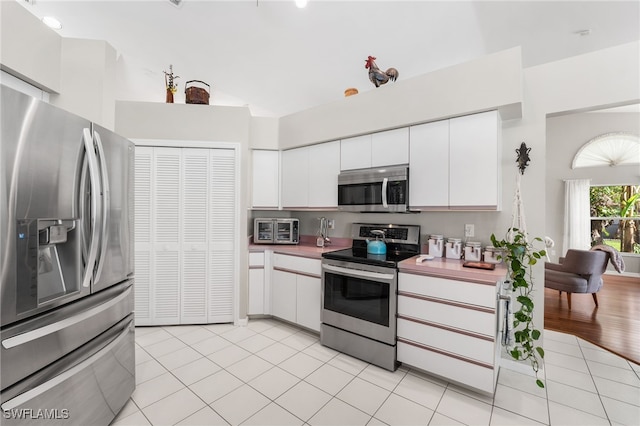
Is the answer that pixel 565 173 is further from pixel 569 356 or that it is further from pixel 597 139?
pixel 569 356

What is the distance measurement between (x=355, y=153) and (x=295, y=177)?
0.91 metres

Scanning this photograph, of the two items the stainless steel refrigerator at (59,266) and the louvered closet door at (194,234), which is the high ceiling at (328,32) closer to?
the louvered closet door at (194,234)

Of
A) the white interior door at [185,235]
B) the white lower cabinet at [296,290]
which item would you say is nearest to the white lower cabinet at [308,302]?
the white lower cabinet at [296,290]

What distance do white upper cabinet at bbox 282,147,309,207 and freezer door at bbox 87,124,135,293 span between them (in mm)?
1911

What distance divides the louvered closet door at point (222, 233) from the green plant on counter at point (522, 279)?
2735 mm

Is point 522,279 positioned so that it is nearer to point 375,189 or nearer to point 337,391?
point 375,189

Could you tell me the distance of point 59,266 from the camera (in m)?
1.35

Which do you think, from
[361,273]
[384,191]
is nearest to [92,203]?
[361,273]

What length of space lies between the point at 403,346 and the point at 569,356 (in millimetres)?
1783

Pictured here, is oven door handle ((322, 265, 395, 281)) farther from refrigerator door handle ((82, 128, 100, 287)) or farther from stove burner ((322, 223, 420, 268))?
refrigerator door handle ((82, 128, 100, 287))

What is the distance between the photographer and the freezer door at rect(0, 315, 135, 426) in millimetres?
1163

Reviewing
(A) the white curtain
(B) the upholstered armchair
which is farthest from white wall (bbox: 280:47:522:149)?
(A) the white curtain

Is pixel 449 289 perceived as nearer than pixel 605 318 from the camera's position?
Yes

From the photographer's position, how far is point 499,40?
8.94 feet
